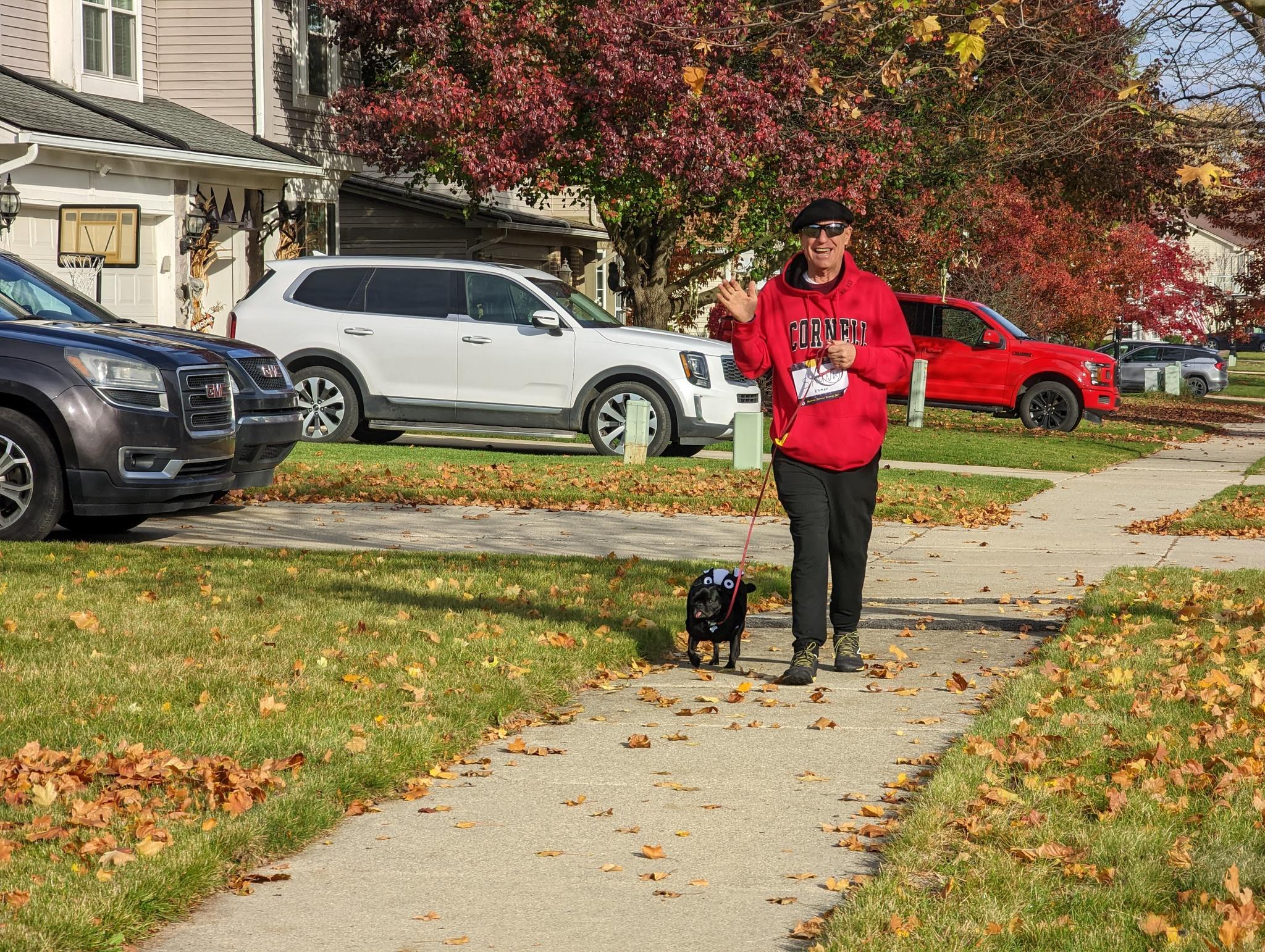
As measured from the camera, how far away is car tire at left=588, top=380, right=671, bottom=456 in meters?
16.5

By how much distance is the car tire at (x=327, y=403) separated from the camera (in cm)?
1695

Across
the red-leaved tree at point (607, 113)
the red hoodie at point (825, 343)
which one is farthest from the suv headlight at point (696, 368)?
the red hoodie at point (825, 343)

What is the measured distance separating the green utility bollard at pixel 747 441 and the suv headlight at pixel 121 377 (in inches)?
259

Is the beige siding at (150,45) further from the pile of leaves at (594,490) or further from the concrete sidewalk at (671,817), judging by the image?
the concrete sidewalk at (671,817)

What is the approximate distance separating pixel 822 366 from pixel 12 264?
21.1ft

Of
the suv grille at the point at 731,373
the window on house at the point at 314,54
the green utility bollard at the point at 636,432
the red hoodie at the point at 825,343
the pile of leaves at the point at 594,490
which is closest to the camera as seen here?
the red hoodie at the point at 825,343

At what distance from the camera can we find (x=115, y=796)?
185 inches

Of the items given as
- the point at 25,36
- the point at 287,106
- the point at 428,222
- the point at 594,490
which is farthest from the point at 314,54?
the point at 594,490

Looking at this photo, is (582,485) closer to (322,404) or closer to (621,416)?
(621,416)

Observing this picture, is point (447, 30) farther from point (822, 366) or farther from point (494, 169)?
point (822, 366)

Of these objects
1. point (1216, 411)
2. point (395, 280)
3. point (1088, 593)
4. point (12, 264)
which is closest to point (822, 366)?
point (1088, 593)

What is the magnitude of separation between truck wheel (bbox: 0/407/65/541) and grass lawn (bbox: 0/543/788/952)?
217 mm

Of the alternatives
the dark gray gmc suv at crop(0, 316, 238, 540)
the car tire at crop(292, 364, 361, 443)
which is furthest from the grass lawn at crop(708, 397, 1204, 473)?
the dark gray gmc suv at crop(0, 316, 238, 540)

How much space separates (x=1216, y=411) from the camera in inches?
1393
